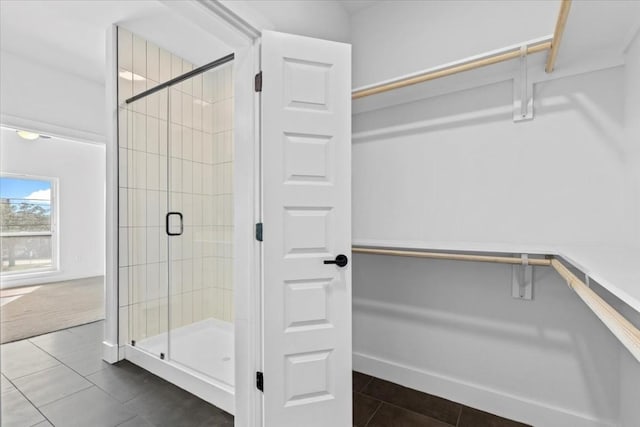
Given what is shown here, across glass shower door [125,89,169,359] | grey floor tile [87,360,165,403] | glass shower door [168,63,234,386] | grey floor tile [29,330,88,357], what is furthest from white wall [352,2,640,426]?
grey floor tile [29,330,88,357]

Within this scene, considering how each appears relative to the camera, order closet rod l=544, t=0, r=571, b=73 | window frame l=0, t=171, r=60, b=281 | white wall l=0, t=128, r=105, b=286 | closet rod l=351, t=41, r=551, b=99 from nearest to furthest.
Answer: closet rod l=544, t=0, r=571, b=73
closet rod l=351, t=41, r=551, b=99
white wall l=0, t=128, r=105, b=286
window frame l=0, t=171, r=60, b=281

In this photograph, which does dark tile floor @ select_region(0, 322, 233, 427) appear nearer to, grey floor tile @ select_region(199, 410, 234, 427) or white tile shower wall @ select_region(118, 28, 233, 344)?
grey floor tile @ select_region(199, 410, 234, 427)

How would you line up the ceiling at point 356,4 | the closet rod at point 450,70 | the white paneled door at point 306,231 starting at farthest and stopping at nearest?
the ceiling at point 356,4, the white paneled door at point 306,231, the closet rod at point 450,70

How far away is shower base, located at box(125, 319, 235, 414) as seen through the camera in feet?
6.20

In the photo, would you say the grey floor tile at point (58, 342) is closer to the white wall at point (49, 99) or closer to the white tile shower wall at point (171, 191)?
the white tile shower wall at point (171, 191)

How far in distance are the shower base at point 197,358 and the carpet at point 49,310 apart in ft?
4.57

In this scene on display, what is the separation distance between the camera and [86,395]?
1926 mm

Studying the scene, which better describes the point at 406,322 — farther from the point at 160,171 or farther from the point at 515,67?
the point at 160,171

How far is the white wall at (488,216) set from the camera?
1.50m

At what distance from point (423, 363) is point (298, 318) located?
1.01m

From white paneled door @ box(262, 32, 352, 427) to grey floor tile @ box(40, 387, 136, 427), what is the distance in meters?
0.94

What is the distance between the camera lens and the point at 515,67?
5.33ft

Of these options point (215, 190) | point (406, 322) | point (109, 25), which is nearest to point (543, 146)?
point (406, 322)

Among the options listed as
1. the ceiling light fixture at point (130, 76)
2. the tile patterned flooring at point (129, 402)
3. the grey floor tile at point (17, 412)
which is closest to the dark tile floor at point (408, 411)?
the tile patterned flooring at point (129, 402)
